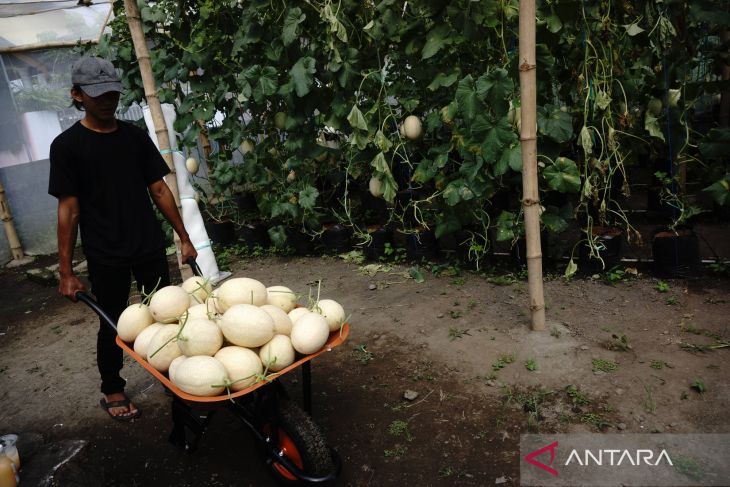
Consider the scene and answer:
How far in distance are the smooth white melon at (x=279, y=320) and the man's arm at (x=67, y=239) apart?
38.7 inches

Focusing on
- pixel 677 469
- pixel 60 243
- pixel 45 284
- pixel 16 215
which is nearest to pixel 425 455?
pixel 677 469

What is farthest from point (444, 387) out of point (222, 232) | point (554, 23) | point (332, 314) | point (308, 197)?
point (222, 232)

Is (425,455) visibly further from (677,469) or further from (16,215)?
(16,215)

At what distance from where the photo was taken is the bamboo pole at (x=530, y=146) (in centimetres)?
259

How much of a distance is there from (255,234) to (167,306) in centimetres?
362

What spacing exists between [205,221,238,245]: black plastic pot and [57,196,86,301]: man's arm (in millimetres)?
3384

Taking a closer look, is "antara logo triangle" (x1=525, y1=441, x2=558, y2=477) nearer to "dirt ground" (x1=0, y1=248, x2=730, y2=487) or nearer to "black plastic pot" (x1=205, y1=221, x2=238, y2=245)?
"dirt ground" (x1=0, y1=248, x2=730, y2=487)

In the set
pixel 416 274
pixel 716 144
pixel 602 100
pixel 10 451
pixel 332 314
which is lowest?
pixel 416 274

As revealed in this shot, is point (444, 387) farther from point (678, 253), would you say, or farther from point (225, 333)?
point (678, 253)

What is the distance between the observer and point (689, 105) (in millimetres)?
Answer: 3412

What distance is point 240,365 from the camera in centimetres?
176

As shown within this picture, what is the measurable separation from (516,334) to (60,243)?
8.04ft

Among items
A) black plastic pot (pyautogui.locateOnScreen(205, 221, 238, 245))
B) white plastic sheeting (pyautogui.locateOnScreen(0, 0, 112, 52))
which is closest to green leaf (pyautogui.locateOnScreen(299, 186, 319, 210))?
black plastic pot (pyautogui.locateOnScreen(205, 221, 238, 245))

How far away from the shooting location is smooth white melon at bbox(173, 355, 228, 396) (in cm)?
170
